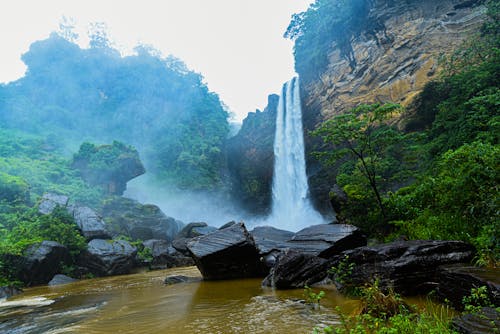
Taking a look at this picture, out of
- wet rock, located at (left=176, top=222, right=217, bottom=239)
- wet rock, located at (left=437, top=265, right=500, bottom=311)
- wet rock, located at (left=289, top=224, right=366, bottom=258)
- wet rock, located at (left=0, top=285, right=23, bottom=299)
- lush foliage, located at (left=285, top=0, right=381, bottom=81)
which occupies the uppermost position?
lush foliage, located at (left=285, top=0, right=381, bottom=81)

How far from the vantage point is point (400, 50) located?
2259 cm

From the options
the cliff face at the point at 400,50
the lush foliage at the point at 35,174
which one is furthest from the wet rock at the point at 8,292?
the cliff face at the point at 400,50

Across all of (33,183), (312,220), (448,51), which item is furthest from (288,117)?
(33,183)

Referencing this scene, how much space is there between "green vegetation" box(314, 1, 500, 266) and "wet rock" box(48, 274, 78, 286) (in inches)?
464

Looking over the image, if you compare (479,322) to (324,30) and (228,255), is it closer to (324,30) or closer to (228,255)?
(228,255)

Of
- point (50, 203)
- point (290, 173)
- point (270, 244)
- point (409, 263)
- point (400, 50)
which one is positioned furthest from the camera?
point (290, 173)

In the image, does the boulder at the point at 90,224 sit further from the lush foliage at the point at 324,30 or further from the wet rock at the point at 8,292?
the lush foliage at the point at 324,30

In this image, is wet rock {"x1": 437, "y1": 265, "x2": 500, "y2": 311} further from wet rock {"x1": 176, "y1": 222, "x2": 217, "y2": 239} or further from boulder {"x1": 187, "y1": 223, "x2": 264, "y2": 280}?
wet rock {"x1": 176, "y1": 222, "x2": 217, "y2": 239}

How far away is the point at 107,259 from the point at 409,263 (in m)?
14.1

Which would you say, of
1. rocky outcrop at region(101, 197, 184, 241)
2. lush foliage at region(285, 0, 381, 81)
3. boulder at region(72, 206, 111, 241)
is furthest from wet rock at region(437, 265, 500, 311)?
lush foliage at region(285, 0, 381, 81)

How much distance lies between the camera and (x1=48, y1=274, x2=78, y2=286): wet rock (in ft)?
41.3

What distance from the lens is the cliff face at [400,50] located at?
20500mm

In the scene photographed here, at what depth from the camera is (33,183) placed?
25.6 meters

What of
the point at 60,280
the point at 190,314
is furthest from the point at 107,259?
the point at 190,314
